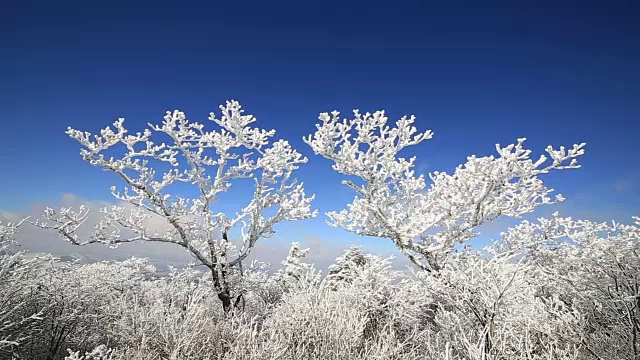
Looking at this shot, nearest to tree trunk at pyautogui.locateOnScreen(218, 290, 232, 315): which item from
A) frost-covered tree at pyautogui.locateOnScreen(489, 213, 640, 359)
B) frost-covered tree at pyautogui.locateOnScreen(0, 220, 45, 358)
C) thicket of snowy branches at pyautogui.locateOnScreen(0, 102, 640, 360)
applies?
thicket of snowy branches at pyautogui.locateOnScreen(0, 102, 640, 360)

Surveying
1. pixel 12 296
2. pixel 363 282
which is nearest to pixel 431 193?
pixel 363 282

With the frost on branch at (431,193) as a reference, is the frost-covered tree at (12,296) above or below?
below

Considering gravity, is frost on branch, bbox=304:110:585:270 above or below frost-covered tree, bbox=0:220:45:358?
above

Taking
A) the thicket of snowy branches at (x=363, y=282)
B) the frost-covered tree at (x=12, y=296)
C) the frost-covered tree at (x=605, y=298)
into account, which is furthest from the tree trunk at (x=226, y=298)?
the frost-covered tree at (x=605, y=298)

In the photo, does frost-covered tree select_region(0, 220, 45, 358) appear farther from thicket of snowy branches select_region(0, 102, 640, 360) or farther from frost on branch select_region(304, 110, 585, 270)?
frost on branch select_region(304, 110, 585, 270)

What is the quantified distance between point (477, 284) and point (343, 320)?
249 cm

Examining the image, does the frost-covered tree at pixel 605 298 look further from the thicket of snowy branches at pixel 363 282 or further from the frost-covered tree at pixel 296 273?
the frost-covered tree at pixel 296 273

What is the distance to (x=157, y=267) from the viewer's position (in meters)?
17.1

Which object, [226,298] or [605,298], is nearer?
[605,298]

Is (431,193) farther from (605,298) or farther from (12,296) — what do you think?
(12,296)

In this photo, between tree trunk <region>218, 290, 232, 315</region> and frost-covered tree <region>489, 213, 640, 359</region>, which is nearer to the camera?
frost-covered tree <region>489, 213, 640, 359</region>

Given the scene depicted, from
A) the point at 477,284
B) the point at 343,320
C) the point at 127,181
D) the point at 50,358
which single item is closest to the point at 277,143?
the point at 127,181

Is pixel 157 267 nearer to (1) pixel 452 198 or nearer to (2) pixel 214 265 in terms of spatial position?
(2) pixel 214 265

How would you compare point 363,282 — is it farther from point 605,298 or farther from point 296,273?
point 605,298
